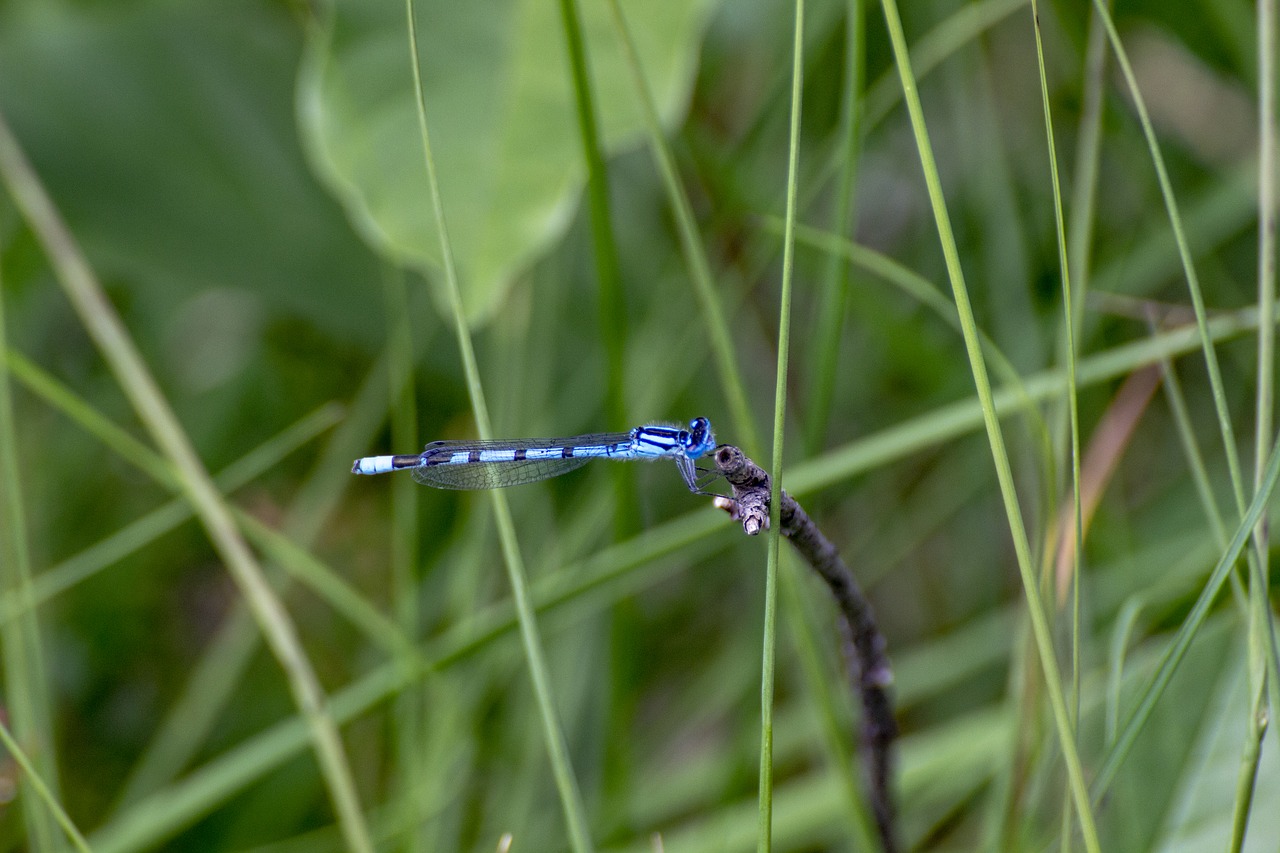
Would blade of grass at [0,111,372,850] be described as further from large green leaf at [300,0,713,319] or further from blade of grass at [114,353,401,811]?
blade of grass at [114,353,401,811]

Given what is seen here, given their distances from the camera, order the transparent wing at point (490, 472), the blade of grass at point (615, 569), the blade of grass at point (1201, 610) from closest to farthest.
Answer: the blade of grass at point (1201, 610)
the blade of grass at point (615, 569)
the transparent wing at point (490, 472)

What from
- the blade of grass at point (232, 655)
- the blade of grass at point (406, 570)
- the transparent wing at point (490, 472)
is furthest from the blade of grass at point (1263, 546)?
the blade of grass at point (232, 655)

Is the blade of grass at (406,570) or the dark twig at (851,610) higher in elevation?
the blade of grass at (406,570)

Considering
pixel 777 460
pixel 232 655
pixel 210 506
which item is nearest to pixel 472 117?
pixel 210 506

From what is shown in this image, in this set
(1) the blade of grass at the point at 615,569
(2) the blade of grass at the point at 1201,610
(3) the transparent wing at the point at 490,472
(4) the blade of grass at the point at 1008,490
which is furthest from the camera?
(3) the transparent wing at the point at 490,472

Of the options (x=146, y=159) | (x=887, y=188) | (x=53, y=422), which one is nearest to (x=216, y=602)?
(x=53, y=422)

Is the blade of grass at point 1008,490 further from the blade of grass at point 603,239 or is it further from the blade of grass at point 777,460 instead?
the blade of grass at point 603,239

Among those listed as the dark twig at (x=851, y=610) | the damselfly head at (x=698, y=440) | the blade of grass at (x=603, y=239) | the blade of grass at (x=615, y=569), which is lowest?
the dark twig at (x=851, y=610)

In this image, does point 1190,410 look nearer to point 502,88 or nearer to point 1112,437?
point 1112,437
